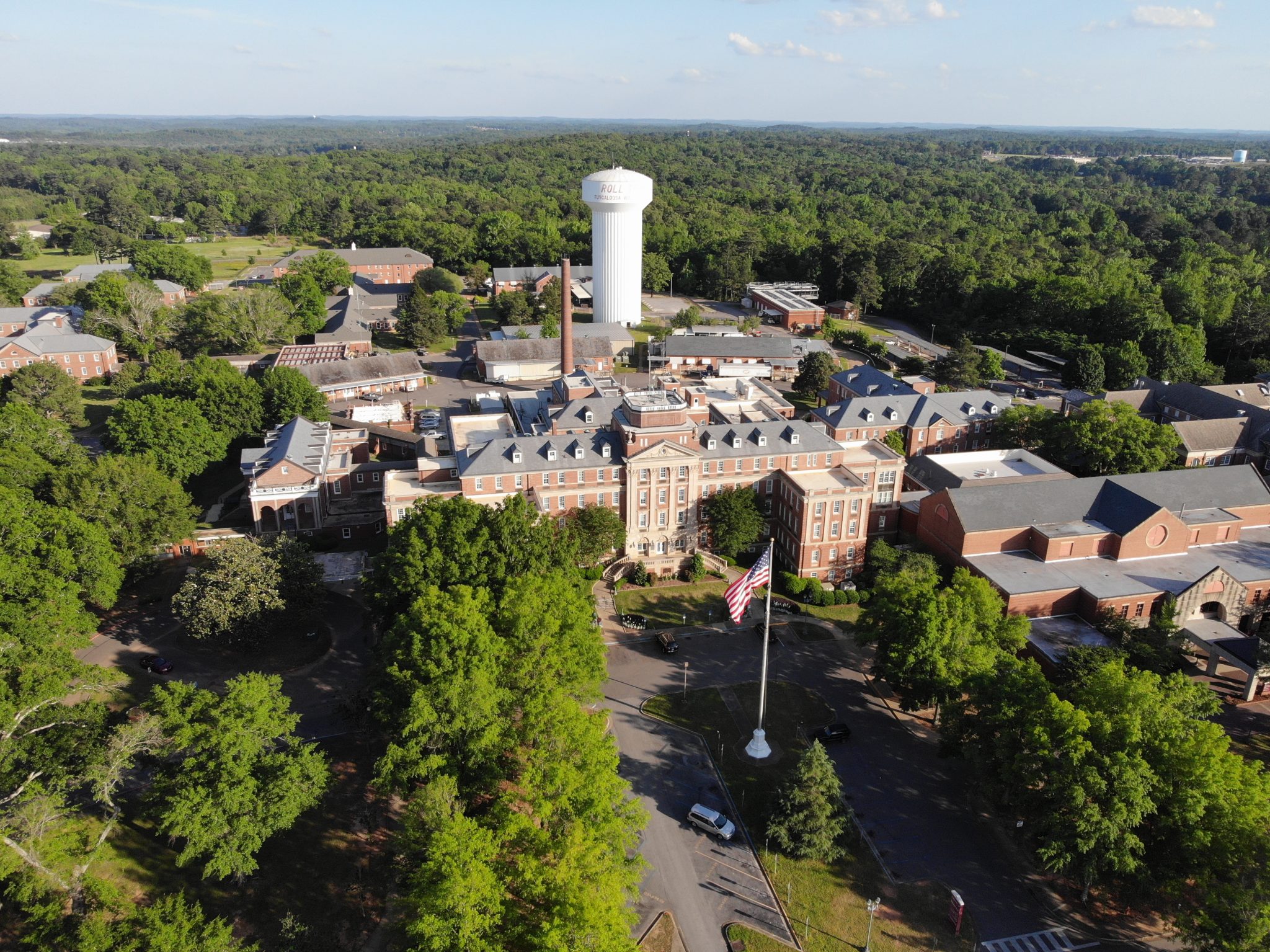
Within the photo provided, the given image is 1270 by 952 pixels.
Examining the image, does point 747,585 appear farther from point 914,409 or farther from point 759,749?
point 914,409

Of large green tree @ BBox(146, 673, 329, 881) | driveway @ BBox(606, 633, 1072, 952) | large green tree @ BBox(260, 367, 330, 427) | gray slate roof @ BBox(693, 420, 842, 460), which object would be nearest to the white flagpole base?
driveway @ BBox(606, 633, 1072, 952)

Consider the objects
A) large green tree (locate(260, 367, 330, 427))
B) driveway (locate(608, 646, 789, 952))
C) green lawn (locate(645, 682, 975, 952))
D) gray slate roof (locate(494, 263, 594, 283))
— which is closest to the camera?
green lawn (locate(645, 682, 975, 952))

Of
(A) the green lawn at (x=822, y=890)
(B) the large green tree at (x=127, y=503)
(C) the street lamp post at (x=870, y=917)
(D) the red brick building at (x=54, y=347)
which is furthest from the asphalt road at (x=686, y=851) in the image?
(D) the red brick building at (x=54, y=347)

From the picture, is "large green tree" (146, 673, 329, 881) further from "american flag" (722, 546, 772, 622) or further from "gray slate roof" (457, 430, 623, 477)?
"gray slate roof" (457, 430, 623, 477)

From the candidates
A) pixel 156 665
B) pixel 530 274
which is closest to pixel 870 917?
pixel 156 665

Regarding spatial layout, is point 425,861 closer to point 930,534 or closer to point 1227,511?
point 930,534
